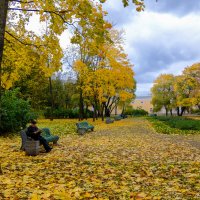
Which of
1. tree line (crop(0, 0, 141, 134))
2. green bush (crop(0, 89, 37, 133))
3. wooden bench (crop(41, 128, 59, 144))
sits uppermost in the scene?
tree line (crop(0, 0, 141, 134))

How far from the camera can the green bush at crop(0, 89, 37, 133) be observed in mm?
17641

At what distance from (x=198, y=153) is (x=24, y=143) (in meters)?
6.57

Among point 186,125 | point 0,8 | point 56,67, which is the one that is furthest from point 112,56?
point 0,8

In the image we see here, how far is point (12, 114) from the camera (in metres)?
18.0

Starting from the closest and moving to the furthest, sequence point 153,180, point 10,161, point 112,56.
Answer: point 153,180 < point 10,161 < point 112,56

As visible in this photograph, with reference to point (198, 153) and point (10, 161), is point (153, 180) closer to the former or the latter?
point (10, 161)

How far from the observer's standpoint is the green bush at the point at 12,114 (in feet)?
57.9

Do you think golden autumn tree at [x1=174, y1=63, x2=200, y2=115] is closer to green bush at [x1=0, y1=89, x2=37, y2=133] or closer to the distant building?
green bush at [x1=0, y1=89, x2=37, y2=133]

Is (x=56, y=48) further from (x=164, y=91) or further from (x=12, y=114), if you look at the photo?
(x=164, y=91)

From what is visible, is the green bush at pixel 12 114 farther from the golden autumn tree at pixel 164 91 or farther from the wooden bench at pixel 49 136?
the golden autumn tree at pixel 164 91

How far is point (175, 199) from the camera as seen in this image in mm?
5590

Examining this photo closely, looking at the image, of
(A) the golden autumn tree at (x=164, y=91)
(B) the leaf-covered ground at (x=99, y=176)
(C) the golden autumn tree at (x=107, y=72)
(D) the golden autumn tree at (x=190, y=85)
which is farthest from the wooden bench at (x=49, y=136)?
(A) the golden autumn tree at (x=164, y=91)

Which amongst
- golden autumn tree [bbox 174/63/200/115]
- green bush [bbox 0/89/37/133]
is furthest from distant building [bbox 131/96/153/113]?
green bush [bbox 0/89/37/133]

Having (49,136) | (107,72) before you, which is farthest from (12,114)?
(107,72)
